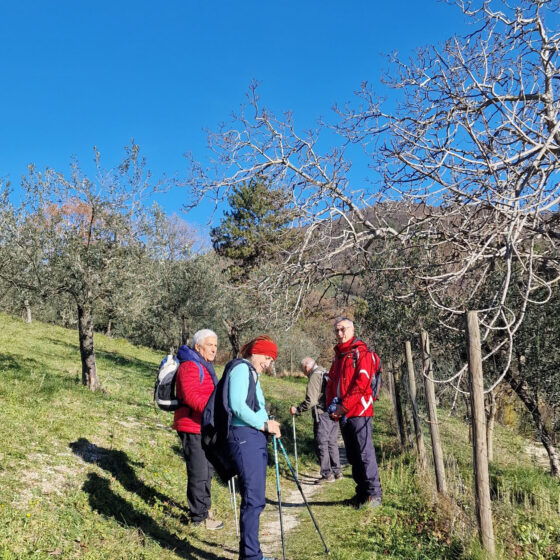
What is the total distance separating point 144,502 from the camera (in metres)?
6.09

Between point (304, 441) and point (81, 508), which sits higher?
point (81, 508)

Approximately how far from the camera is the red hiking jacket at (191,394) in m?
5.46

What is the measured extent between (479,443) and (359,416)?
1.95m

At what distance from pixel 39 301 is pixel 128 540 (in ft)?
25.6

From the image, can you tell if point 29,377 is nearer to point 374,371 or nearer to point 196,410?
point 196,410

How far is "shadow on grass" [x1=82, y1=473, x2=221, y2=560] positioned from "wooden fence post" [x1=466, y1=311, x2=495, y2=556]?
8.42 feet

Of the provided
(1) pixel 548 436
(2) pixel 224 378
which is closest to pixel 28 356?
(2) pixel 224 378

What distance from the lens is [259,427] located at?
4.33 metres

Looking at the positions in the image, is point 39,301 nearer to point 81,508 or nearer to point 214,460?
point 81,508

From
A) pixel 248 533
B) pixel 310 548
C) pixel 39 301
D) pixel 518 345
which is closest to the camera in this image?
pixel 248 533

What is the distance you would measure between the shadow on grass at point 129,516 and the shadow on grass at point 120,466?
36 centimetres

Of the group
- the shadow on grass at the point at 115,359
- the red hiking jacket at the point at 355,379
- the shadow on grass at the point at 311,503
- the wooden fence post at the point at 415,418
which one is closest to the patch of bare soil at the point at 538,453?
the wooden fence post at the point at 415,418

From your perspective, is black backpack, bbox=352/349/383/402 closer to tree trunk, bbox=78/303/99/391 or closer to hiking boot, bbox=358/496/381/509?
hiking boot, bbox=358/496/381/509

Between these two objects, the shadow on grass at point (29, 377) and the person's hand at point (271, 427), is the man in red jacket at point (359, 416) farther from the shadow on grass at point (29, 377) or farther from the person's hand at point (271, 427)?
the shadow on grass at point (29, 377)
